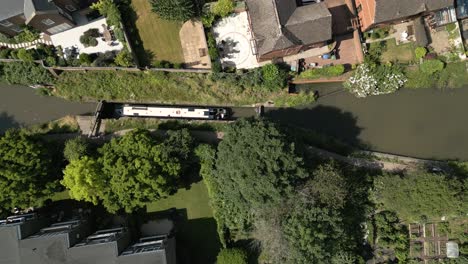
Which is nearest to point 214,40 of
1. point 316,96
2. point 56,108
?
point 316,96

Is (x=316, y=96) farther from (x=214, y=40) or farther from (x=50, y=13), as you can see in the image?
(x=50, y=13)

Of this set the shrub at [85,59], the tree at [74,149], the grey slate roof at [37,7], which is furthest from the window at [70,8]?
the tree at [74,149]

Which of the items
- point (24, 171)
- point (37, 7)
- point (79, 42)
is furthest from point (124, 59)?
point (24, 171)

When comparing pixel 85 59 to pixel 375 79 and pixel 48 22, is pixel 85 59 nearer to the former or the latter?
pixel 48 22

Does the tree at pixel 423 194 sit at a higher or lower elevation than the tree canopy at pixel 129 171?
lower

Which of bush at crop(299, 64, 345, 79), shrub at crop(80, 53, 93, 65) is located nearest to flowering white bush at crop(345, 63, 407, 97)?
bush at crop(299, 64, 345, 79)

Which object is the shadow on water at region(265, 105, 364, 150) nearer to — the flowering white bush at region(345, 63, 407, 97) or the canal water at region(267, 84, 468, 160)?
the canal water at region(267, 84, 468, 160)

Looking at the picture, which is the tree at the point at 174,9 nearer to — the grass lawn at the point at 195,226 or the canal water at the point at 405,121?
the canal water at the point at 405,121
